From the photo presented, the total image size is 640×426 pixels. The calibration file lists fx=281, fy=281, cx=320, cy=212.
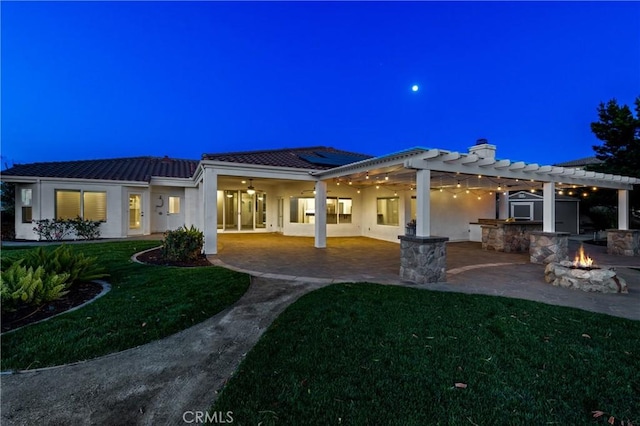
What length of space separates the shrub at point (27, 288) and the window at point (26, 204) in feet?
36.8

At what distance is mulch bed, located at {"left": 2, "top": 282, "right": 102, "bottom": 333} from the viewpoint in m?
3.85

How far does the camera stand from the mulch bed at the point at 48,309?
3852 mm

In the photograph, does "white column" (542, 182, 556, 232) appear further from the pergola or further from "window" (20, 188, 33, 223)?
"window" (20, 188, 33, 223)

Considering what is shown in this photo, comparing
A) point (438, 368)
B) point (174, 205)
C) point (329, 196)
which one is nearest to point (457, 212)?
point (329, 196)

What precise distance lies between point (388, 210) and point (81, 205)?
14.6 m

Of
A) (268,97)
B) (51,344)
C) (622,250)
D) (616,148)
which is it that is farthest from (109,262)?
(268,97)

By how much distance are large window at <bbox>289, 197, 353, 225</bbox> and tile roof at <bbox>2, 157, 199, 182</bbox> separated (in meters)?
6.69

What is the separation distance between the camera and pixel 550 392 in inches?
95.8

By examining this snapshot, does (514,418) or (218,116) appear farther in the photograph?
(218,116)

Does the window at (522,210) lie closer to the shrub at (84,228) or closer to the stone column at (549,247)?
the stone column at (549,247)

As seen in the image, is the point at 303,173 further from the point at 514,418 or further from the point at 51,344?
the point at 514,418

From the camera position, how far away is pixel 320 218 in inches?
453

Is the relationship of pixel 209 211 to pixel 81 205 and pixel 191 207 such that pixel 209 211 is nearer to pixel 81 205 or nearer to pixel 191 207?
pixel 191 207

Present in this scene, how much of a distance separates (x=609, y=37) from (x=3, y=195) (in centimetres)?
4656
